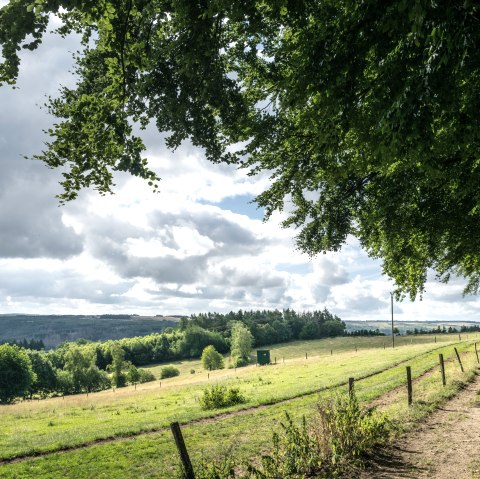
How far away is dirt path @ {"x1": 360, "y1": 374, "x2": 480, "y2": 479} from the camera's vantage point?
9.74m

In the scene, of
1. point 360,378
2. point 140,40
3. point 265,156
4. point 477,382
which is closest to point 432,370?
point 360,378

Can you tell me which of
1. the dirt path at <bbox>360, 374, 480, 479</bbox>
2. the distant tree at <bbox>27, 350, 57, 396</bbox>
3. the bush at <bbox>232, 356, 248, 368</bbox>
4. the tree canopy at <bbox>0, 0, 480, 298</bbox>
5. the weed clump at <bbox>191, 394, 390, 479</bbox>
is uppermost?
the tree canopy at <bbox>0, 0, 480, 298</bbox>

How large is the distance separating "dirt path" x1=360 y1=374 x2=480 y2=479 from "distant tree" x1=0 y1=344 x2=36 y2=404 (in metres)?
95.6

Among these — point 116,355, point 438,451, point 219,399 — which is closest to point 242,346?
point 116,355

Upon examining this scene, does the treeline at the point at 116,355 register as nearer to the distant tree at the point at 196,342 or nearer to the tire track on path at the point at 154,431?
the distant tree at the point at 196,342

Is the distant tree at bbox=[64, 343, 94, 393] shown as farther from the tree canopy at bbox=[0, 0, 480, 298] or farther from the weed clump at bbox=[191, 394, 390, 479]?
the tree canopy at bbox=[0, 0, 480, 298]

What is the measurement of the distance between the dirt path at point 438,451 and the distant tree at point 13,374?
95.6 m

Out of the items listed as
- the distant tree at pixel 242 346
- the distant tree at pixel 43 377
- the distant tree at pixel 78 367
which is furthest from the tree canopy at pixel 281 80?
the distant tree at pixel 43 377

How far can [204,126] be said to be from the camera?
9258 mm

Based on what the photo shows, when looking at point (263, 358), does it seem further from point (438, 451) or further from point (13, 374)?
point (438, 451)

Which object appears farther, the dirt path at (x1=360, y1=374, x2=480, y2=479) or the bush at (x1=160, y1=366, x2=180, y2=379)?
the bush at (x1=160, y1=366, x2=180, y2=379)

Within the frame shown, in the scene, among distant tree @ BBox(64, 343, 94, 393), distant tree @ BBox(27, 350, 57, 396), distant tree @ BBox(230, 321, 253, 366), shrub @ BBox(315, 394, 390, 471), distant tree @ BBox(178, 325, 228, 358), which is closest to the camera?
shrub @ BBox(315, 394, 390, 471)

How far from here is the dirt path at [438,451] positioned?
32.0 ft

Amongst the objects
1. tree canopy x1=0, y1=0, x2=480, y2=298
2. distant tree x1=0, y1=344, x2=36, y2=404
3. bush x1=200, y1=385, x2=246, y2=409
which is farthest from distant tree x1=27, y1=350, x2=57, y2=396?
tree canopy x1=0, y1=0, x2=480, y2=298
